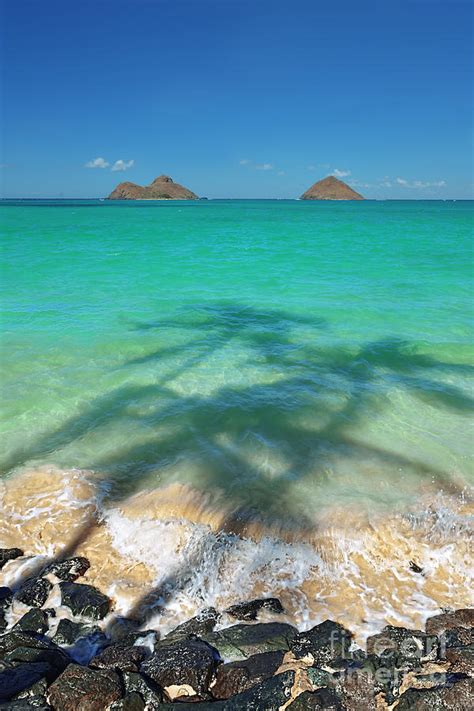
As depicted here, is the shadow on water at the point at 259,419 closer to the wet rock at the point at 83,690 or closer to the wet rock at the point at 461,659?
the wet rock at the point at 83,690

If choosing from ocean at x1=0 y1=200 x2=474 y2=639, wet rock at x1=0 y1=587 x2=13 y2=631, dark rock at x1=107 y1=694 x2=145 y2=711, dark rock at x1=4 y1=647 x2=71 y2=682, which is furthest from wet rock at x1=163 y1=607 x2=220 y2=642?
wet rock at x1=0 y1=587 x2=13 y2=631

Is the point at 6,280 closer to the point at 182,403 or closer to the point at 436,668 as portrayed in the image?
the point at 182,403

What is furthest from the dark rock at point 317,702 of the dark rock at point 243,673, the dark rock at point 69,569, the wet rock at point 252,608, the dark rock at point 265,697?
the dark rock at point 69,569

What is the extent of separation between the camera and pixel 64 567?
220 inches

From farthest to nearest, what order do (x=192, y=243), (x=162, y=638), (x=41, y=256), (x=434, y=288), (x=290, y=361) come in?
(x=192, y=243) < (x=41, y=256) < (x=434, y=288) < (x=290, y=361) < (x=162, y=638)

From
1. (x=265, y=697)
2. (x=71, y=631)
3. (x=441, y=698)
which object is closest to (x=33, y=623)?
(x=71, y=631)

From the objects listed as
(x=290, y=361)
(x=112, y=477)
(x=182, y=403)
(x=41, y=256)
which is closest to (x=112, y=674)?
(x=112, y=477)

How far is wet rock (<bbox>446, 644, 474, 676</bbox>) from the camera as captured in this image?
13.9 feet

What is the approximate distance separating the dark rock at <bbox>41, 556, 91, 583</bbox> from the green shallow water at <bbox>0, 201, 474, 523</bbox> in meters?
1.37

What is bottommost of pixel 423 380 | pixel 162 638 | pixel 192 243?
pixel 162 638

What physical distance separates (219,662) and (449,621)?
2238mm

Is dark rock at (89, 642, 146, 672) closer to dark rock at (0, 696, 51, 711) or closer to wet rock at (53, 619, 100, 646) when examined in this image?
wet rock at (53, 619, 100, 646)

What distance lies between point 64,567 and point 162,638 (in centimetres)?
146

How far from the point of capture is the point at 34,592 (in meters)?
5.20
